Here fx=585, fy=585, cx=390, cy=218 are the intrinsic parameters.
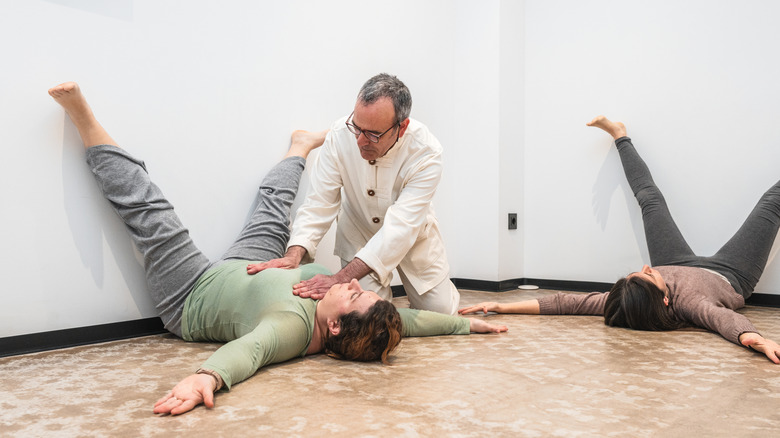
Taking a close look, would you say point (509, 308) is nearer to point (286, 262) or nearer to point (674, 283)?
point (674, 283)

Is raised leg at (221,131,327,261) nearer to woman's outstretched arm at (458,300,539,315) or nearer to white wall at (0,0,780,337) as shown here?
white wall at (0,0,780,337)

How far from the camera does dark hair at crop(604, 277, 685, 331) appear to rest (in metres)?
2.34

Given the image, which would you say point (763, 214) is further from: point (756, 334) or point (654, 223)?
point (756, 334)

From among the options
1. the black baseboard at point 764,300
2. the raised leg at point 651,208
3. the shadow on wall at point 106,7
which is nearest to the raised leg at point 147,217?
the shadow on wall at point 106,7

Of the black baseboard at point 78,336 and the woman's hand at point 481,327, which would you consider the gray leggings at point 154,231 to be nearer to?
the black baseboard at point 78,336

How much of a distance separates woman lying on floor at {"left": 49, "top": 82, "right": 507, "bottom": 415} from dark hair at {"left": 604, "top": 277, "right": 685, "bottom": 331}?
54 cm

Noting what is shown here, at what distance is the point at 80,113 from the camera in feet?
6.45

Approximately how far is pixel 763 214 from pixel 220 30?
2702 mm

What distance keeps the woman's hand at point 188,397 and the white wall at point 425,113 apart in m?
0.91

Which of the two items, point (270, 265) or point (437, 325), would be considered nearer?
point (270, 265)

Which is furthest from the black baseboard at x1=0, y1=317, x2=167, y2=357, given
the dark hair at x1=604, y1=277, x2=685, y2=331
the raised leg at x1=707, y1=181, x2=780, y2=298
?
the raised leg at x1=707, y1=181, x2=780, y2=298

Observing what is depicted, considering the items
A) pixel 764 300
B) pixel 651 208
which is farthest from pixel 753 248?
pixel 651 208

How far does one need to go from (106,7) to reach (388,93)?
1.06 m

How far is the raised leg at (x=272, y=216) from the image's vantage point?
7.93 ft
